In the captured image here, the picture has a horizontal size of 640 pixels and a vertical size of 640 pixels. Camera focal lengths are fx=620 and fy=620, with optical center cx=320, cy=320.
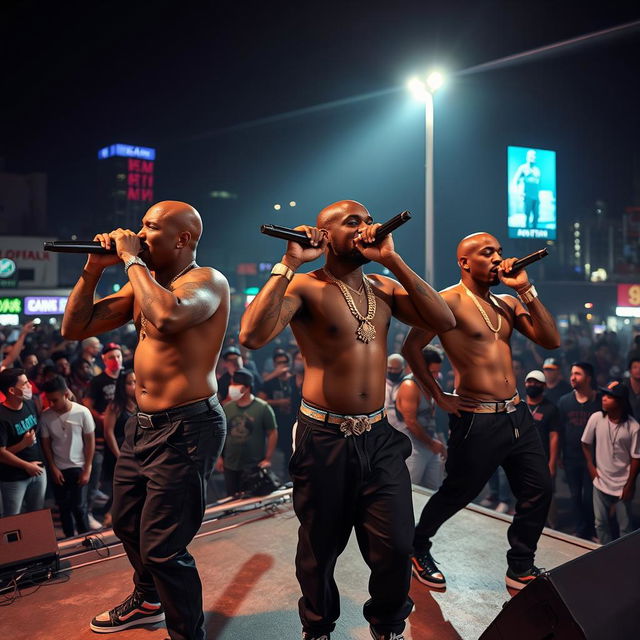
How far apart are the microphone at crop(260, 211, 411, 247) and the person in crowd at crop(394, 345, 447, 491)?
132 inches

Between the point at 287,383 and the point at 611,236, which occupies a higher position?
the point at 611,236

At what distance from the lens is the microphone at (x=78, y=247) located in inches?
116

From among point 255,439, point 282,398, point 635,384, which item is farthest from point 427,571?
point 282,398

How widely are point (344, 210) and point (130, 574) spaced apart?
277 cm

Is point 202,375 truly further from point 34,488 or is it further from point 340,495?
point 34,488

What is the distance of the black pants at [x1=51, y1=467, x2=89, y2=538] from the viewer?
230 inches

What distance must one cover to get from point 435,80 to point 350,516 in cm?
839

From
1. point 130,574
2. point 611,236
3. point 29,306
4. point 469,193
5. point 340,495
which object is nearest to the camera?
point 340,495

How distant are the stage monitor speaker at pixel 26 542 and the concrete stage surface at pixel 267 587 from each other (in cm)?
18

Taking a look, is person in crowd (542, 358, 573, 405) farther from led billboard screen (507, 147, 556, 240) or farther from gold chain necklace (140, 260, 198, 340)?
led billboard screen (507, 147, 556, 240)

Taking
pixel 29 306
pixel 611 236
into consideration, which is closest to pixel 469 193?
pixel 29 306

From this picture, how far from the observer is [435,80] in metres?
9.77

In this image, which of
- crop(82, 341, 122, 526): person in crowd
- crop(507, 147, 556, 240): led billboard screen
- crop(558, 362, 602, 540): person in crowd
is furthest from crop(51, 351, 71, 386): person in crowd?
→ crop(507, 147, 556, 240): led billboard screen

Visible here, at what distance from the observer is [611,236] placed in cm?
7006
